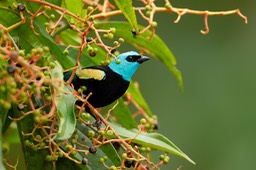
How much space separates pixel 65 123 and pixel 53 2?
0.52 meters

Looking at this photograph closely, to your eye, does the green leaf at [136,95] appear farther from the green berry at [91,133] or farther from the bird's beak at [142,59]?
the green berry at [91,133]

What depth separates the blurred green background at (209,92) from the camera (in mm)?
5828

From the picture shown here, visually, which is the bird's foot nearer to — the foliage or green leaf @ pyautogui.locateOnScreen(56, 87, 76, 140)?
the foliage

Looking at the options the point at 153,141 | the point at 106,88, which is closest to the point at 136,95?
the point at 106,88

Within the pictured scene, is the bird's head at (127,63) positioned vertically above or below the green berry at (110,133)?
below

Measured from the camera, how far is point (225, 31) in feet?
23.0

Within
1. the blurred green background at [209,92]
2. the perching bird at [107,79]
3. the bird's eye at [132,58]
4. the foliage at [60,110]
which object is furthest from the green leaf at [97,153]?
the blurred green background at [209,92]

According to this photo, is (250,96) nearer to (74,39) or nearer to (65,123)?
(74,39)

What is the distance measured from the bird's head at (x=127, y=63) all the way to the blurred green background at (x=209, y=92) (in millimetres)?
2612

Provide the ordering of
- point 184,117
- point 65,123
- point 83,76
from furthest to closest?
point 184,117 < point 83,76 < point 65,123

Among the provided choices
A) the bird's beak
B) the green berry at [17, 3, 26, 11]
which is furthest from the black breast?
the green berry at [17, 3, 26, 11]

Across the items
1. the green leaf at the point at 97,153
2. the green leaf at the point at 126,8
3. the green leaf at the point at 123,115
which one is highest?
the green leaf at the point at 126,8

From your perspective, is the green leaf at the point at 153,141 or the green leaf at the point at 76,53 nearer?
the green leaf at the point at 153,141

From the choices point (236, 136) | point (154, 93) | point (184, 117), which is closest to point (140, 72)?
point (154, 93)
